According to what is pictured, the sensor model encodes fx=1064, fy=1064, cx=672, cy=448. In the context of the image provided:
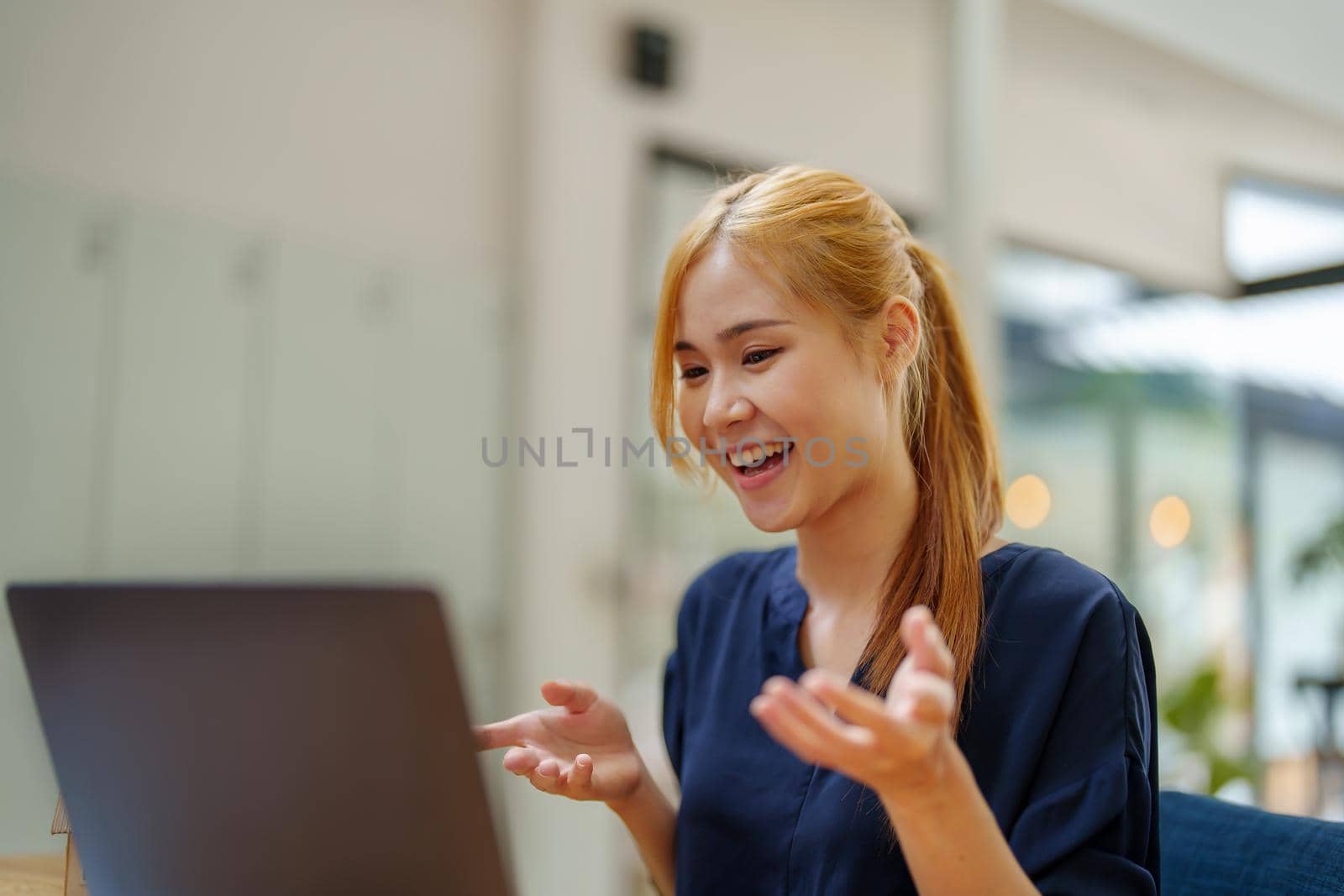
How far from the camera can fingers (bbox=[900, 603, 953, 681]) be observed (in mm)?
639

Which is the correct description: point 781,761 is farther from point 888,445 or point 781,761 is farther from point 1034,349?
point 1034,349

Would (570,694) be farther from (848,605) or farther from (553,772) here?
(848,605)

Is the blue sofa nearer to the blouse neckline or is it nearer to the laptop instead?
the blouse neckline

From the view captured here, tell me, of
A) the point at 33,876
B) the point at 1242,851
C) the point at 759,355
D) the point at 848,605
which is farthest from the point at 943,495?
the point at 33,876

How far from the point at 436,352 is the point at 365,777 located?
2.34 m

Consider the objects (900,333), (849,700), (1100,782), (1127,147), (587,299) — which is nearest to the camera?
(849,700)

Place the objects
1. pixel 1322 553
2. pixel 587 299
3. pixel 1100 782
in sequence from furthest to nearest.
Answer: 1. pixel 1322 553
2. pixel 587 299
3. pixel 1100 782

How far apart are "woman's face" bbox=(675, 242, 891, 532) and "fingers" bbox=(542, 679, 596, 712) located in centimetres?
24

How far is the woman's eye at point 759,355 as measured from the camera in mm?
1062

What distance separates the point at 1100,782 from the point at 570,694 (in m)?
0.49

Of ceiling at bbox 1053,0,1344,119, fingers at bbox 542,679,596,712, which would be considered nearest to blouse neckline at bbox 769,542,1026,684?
fingers at bbox 542,679,596,712

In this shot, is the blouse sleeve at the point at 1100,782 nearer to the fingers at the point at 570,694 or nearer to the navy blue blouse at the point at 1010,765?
the navy blue blouse at the point at 1010,765

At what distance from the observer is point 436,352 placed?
2.87 m

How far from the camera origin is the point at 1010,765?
0.95 meters
